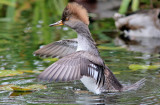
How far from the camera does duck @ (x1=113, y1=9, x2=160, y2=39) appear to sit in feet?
35.3

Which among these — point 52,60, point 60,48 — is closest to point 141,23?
point 52,60

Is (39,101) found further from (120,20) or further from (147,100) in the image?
(120,20)

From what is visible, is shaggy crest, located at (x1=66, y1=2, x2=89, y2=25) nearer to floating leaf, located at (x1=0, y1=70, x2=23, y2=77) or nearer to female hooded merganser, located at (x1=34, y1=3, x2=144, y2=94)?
female hooded merganser, located at (x1=34, y1=3, x2=144, y2=94)

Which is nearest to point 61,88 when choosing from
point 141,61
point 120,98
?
point 120,98

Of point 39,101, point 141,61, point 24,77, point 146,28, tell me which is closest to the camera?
point 39,101

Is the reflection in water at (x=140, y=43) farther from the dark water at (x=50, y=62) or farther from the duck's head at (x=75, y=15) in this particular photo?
the duck's head at (x=75, y=15)

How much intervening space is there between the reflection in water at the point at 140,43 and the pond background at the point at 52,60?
0.22 meters

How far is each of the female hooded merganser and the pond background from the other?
0.20 m

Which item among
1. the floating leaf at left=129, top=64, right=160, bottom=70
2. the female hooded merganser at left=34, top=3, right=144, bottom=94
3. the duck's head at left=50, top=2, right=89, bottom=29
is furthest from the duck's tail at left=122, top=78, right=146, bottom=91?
the duck's head at left=50, top=2, right=89, bottom=29

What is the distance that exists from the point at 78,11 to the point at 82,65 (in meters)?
1.09

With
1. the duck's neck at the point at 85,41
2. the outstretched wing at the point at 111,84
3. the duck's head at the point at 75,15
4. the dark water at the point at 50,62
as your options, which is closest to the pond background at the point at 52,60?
the dark water at the point at 50,62

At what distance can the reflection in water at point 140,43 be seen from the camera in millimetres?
9188

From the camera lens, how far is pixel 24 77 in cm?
682

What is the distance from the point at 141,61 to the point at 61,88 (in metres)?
2.37
